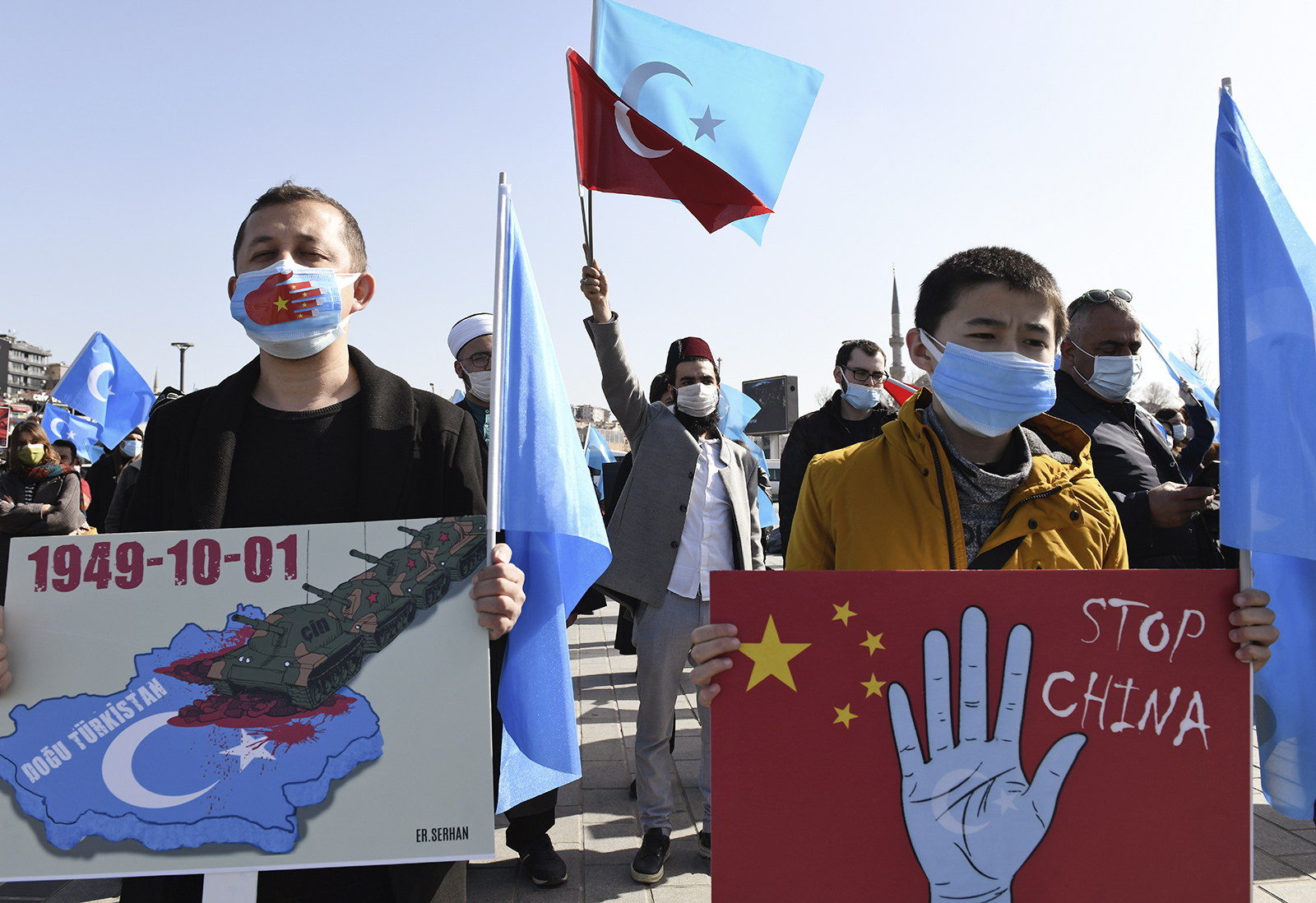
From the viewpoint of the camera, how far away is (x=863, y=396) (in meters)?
4.52

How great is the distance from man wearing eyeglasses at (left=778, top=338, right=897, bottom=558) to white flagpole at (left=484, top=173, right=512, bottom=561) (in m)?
2.58

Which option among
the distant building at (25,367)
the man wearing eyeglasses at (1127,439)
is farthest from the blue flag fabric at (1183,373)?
the distant building at (25,367)

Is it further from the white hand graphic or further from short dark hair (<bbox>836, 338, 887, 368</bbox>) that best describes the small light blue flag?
the white hand graphic

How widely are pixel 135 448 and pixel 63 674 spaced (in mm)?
10487

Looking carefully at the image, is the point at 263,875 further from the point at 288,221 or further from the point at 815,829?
the point at 288,221

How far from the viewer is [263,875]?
5.90 feet

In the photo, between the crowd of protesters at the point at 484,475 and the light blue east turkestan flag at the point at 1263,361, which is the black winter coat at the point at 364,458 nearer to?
the crowd of protesters at the point at 484,475

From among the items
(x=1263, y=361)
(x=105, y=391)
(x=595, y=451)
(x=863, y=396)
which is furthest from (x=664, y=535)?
(x=595, y=451)

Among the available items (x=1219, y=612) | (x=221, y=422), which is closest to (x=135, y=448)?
(x=221, y=422)

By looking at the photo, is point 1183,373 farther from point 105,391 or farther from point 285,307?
point 105,391

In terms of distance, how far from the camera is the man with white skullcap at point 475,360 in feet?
13.3

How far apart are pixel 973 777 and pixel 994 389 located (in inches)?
33.3

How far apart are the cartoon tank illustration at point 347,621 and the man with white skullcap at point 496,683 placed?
0.29 m

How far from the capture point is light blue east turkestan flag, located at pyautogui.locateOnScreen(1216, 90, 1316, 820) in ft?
5.41
